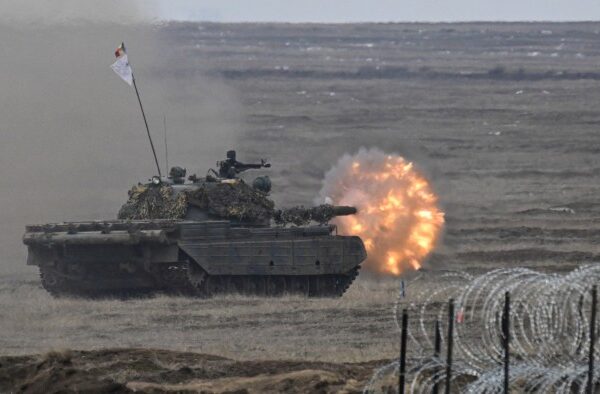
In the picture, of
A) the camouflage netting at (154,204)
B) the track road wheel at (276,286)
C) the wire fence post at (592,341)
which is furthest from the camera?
the camouflage netting at (154,204)

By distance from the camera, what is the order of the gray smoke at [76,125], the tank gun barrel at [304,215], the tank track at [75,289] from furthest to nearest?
the gray smoke at [76,125]
the tank gun barrel at [304,215]
the tank track at [75,289]

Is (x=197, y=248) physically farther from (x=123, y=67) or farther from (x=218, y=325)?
(x=123, y=67)

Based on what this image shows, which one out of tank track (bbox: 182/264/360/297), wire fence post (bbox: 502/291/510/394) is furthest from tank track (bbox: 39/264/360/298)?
wire fence post (bbox: 502/291/510/394)

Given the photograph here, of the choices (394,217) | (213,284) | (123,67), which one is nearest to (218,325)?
(213,284)

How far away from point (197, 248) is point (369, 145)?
777cm

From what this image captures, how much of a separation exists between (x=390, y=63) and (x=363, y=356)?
82.5 metres

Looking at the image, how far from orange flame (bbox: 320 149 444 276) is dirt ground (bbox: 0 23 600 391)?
40 cm

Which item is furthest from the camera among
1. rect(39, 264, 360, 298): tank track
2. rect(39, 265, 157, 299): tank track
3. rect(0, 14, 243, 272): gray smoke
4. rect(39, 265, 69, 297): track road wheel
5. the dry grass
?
rect(0, 14, 243, 272): gray smoke

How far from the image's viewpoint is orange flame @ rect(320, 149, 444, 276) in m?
39.0

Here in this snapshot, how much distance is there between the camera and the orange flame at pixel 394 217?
3900 cm

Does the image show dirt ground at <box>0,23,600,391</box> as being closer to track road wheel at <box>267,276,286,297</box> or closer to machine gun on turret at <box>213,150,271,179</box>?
track road wheel at <box>267,276,286,297</box>

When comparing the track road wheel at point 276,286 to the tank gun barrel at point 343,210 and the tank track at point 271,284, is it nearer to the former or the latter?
the tank track at point 271,284

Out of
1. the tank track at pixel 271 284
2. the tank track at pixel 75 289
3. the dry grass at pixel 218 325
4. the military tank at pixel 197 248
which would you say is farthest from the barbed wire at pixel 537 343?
the tank track at pixel 75 289

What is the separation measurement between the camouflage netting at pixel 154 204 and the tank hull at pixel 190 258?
1141mm
